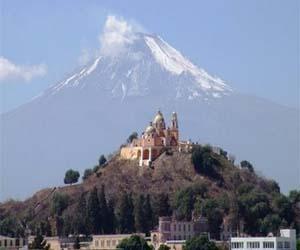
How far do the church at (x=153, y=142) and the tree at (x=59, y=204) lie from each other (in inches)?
356

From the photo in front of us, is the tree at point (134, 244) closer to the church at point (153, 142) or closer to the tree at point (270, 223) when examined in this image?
the tree at point (270, 223)

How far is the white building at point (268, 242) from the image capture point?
74.5 m

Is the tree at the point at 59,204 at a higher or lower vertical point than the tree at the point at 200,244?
higher

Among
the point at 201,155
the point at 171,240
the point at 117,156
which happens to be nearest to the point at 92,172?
the point at 117,156

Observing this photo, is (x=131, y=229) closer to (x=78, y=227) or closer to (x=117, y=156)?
(x=78, y=227)

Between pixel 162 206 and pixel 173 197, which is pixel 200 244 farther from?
pixel 173 197

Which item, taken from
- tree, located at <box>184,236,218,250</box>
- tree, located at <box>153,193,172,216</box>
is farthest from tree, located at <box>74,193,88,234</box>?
tree, located at <box>184,236,218,250</box>

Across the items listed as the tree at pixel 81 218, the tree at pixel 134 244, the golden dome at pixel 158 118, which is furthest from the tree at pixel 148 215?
the golden dome at pixel 158 118

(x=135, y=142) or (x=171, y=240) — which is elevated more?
(x=135, y=142)

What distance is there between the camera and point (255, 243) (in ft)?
249

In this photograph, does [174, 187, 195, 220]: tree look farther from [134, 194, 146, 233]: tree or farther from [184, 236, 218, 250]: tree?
[184, 236, 218, 250]: tree

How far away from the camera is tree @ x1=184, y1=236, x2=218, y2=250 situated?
7650 cm

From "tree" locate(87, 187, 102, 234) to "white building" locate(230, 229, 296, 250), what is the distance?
497 inches

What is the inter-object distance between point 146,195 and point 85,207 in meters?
5.72
